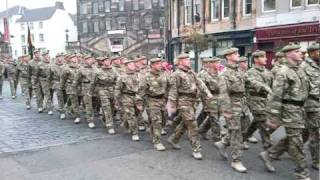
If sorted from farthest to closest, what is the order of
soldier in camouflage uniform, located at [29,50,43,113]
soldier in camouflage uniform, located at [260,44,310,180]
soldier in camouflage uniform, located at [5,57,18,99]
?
soldier in camouflage uniform, located at [5,57,18,99], soldier in camouflage uniform, located at [29,50,43,113], soldier in camouflage uniform, located at [260,44,310,180]

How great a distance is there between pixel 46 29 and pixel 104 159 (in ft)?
258

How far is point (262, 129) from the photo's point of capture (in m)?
8.52

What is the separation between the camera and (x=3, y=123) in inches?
525

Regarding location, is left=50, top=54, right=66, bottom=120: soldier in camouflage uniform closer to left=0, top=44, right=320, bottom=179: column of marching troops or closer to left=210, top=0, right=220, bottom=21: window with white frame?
left=0, top=44, right=320, bottom=179: column of marching troops

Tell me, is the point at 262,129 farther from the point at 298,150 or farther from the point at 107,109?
the point at 107,109

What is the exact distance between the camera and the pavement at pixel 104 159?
7.64 meters

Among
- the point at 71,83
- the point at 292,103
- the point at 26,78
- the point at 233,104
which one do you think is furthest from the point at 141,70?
the point at 26,78

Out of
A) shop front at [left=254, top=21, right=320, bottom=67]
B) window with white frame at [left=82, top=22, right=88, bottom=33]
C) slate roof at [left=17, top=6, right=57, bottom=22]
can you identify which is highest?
slate roof at [left=17, top=6, right=57, bottom=22]

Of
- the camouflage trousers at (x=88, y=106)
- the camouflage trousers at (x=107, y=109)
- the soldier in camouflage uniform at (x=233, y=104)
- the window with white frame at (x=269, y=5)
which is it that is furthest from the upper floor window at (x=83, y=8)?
the soldier in camouflage uniform at (x=233, y=104)

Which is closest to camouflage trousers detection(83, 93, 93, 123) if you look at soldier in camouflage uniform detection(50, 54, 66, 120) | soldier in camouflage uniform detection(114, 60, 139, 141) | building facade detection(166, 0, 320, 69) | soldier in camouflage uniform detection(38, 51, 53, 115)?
soldier in camouflage uniform detection(114, 60, 139, 141)

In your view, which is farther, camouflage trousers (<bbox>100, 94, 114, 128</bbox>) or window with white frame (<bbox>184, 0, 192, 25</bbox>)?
window with white frame (<bbox>184, 0, 192, 25</bbox>)

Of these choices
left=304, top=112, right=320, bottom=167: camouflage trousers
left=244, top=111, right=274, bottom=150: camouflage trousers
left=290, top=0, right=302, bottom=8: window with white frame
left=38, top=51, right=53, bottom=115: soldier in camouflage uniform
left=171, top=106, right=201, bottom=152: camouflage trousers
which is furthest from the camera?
left=290, top=0, right=302, bottom=8: window with white frame

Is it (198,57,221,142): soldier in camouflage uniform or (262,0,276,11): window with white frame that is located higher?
(262,0,276,11): window with white frame

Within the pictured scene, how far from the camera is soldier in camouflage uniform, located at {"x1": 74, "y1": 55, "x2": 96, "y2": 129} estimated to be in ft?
40.3
